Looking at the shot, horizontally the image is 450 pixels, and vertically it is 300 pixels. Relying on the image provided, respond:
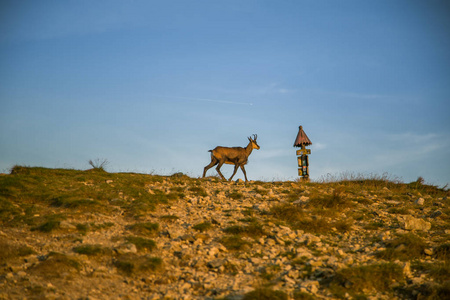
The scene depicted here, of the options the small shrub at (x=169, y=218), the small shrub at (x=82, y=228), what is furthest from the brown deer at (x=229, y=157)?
the small shrub at (x=82, y=228)

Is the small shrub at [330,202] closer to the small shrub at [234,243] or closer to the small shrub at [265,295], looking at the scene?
the small shrub at [234,243]

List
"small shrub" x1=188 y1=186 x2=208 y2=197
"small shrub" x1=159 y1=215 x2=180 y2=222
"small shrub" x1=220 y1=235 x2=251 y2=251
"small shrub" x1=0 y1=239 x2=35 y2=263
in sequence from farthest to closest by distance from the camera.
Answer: "small shrub" x1=188 y1=186 x2=208 y2=197, "small shrub" x1=159 y1=215 x2=180 y2=222, "small shrub" x1=220 y1=235 x2=251 y2=251, "small shrub" x1=0 y1=239 x2=35 y2=263

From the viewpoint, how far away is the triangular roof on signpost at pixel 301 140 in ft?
72.8

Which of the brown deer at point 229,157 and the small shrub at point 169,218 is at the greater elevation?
the brown deer at point 229,157

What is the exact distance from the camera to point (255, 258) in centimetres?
839

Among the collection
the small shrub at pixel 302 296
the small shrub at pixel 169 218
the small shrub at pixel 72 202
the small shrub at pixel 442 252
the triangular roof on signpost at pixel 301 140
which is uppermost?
the triangular roof on signpost at pixel 301 140

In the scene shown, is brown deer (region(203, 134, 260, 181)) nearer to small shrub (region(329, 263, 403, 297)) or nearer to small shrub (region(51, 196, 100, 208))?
small shrub (region(51, 196, 100, 208))

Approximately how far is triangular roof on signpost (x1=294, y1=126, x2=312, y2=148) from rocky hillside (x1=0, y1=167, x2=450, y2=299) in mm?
7838

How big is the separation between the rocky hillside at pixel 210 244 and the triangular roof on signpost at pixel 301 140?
7.84m

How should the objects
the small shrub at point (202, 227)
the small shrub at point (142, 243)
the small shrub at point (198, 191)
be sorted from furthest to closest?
the small shrub at point (198, 191)
the small shrub at point (202, 227)
the small shrub at point (142, 243)

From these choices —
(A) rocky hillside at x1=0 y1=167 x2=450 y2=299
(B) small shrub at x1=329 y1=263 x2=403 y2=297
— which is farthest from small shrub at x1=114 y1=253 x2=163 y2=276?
(B) small shrub at x1=329 y1=263 x2=403 y2=297

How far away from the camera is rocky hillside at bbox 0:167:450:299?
23.4 feet

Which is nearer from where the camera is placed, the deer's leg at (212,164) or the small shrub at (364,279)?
the small shrub at (364,279)

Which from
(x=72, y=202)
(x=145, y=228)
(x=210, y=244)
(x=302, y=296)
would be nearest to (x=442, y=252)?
(x=302, y=296)
